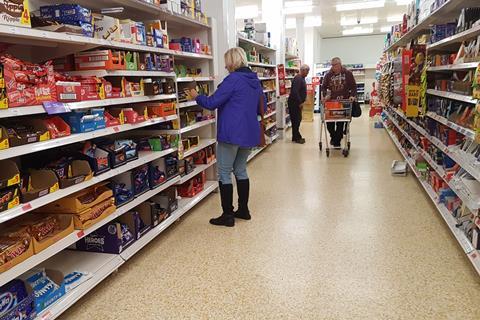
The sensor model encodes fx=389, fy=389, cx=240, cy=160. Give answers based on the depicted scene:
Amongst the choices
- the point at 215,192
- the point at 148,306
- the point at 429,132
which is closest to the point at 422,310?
the point at 148,306

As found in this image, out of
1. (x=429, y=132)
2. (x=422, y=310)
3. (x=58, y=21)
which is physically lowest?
(x=422, y=310)

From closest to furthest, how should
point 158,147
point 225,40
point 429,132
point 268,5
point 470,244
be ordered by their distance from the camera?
1. point 470,244
2. point 158,147
3. point 429,132
4. point 225,40
5. point 268,5

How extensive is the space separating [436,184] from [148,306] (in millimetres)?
3269

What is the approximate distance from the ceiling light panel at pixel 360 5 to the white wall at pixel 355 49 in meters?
8.50

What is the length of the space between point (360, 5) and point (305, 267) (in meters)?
11.4

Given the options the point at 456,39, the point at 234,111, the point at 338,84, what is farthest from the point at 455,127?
the point at 338,84

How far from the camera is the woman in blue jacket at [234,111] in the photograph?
11.7ft

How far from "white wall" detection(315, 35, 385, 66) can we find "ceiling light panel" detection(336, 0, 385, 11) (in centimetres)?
850

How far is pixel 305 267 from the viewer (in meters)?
3.01

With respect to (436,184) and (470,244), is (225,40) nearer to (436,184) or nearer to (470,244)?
(436,184)

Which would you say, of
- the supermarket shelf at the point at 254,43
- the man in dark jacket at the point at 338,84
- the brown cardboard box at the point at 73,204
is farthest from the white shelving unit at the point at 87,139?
the man in dark jacket at the point at 338,84

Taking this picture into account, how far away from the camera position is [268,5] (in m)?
9.36

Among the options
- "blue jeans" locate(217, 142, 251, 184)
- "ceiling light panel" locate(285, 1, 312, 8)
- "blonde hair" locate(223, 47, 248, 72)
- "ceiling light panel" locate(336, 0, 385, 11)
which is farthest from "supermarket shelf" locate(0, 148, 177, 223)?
"ceiling light panel" locate(336, 0, 385, 11)

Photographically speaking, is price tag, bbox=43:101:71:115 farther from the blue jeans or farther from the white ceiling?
the white ceiling
